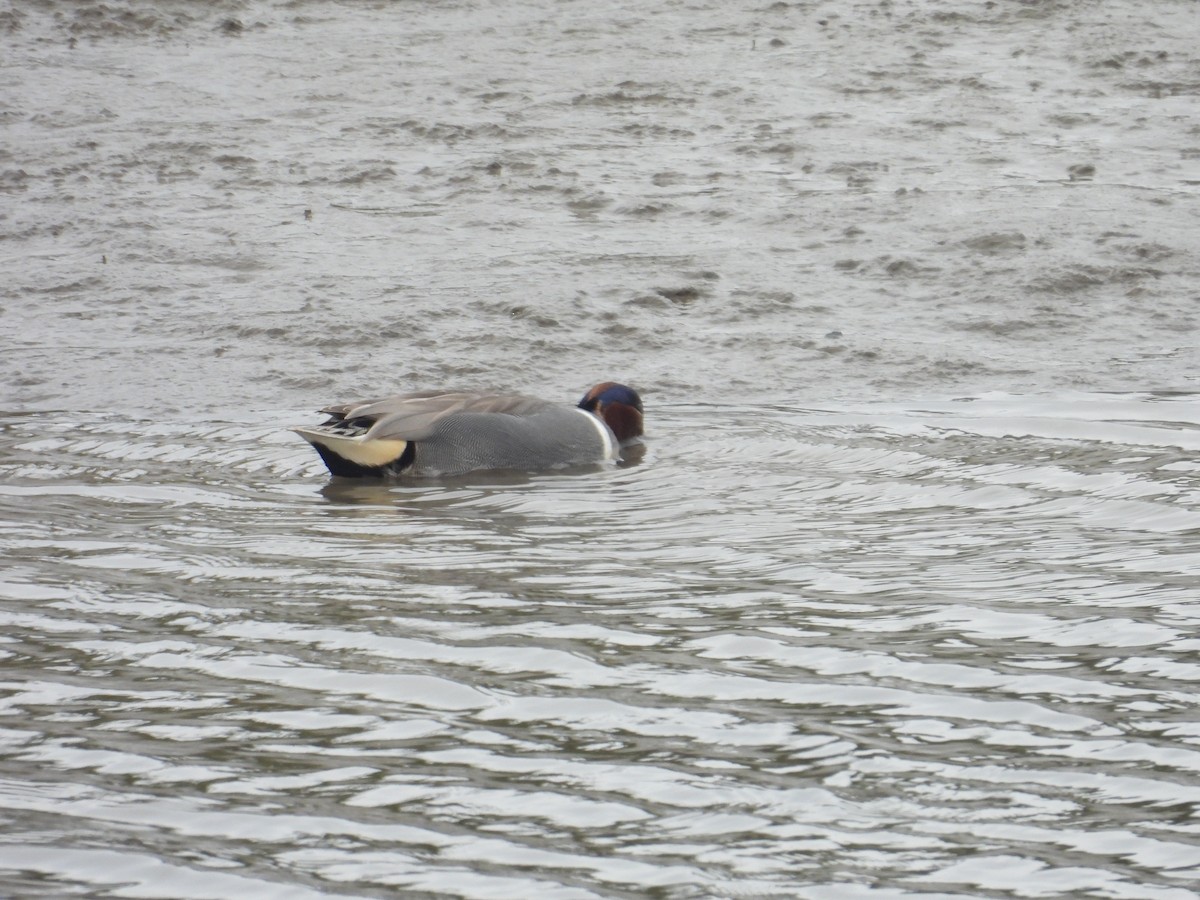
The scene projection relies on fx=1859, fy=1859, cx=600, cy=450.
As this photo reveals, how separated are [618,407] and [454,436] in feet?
2.85

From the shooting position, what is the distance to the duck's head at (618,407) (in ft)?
25.8

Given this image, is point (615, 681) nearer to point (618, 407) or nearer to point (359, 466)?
point (359, 466)

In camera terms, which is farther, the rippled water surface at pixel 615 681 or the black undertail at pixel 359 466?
the black undertail at pixel 359 466

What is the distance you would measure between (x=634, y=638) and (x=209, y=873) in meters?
1.69

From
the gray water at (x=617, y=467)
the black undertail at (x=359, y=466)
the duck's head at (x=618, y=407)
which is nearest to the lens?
the gray water at (x=617, y=467)

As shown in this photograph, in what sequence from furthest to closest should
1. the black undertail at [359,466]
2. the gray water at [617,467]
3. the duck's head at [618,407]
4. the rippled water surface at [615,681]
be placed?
the duck's head at [618,407]
the black undertail at [359,466]
the gray water at [617,467]
the rippled water surface at [615,681]

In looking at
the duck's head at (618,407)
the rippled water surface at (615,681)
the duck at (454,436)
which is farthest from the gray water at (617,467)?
the duck's head at (618,407)

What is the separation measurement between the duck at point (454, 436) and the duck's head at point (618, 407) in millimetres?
146

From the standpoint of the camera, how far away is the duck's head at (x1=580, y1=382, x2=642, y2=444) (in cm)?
786

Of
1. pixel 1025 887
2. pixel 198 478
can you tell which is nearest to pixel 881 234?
pixel 198 478

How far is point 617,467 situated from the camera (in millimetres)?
7598

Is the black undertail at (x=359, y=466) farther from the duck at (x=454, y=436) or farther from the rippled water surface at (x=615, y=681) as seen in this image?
the rippled water surface at (x=615, y=681)

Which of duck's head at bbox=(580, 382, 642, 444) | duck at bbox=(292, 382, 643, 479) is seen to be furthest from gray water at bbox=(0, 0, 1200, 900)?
duck's head at bbox=(580, 382, 642, 444)

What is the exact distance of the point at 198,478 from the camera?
23.3ft
